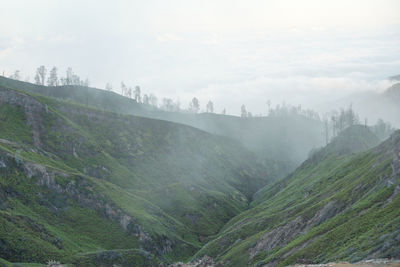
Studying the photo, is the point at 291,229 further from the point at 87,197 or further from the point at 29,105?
the point at 29,105

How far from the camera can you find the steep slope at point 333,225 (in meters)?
49.6

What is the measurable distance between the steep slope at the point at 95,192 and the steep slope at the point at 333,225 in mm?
20845

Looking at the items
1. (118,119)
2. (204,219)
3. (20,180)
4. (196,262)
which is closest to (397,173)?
(196,262)

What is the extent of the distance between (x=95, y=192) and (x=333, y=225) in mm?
73232

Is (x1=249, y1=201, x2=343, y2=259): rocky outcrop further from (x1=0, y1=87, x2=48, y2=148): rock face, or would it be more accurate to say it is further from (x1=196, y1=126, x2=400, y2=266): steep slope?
(x1=0, y1=87, x2=48, y2=148): rock face

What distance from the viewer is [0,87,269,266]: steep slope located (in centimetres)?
8362

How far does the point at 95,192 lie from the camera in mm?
110875

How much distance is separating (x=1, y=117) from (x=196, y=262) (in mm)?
94940

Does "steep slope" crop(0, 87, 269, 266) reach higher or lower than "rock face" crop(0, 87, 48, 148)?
lower

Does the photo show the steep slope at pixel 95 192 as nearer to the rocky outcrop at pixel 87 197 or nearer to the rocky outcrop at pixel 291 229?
the rocky outcrop at pixel 87 197

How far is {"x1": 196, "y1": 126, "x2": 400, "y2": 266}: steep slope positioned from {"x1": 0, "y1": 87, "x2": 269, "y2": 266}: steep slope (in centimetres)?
2085

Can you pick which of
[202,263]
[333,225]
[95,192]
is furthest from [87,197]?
[333,225]

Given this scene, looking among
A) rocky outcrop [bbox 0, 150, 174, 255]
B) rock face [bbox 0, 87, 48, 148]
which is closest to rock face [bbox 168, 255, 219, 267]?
rocky outcrop [bbox 0, 150, 174, 255]

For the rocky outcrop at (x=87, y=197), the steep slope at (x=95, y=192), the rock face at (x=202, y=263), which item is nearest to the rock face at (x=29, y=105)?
the steep slope at (x=95, y=192)
